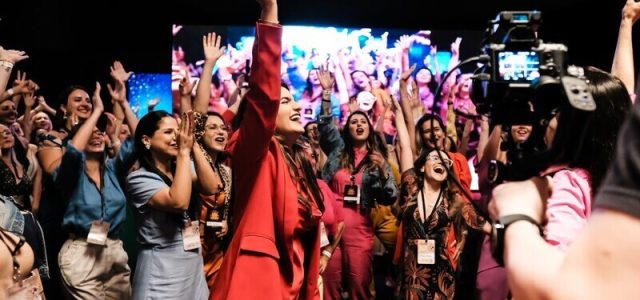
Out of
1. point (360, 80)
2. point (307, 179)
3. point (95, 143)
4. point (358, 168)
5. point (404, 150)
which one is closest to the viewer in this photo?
point (307, 179)

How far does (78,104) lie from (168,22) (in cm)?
391

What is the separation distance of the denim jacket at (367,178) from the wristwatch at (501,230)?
4.39m

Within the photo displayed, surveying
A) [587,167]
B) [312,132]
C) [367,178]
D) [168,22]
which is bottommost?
[367,178]

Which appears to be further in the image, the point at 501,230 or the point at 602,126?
the point at 602,126

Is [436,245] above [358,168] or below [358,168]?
below

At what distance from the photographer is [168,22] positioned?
8.57m

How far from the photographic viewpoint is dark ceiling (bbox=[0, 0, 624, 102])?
7.41m

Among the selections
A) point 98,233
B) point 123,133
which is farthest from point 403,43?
point 98,233

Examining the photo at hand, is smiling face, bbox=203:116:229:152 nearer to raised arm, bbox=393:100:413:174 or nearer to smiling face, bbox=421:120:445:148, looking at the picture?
raised arm, bbox=393:100:413:174

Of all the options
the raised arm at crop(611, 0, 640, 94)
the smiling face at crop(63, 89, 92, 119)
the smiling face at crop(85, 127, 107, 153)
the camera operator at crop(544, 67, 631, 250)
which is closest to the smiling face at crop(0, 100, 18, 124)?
the smiling face at crop(63, 89, 92, 119)

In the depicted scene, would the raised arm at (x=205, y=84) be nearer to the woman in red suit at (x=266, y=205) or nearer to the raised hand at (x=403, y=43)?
the woman in red suit at (x=266, y=205)

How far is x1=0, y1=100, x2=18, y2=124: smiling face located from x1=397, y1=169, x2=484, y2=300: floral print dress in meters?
2.59

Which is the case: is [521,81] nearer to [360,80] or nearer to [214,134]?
[214,134]

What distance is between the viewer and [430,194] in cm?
480
